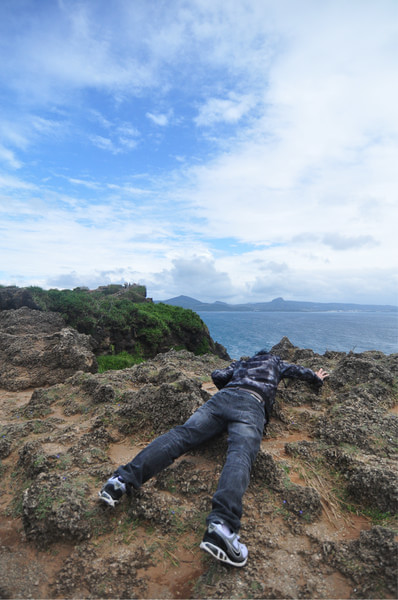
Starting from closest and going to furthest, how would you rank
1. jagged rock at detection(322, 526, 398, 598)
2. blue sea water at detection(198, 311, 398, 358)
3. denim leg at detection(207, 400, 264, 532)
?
jagged rock at detection(322, 526, 398, 598) < denim leg at detection(207, 400, 264, 532) < blue sea water at detection(198, 311, 398, 358)

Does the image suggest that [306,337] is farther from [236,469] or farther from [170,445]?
[236,469]

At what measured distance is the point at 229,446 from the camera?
345 cm

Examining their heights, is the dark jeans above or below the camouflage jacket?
below

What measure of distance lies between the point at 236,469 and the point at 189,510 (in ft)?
2.28

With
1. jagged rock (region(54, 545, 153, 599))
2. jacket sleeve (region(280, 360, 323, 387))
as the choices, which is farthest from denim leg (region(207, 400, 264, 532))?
jacket sleeve (region(280, 360, 323, 387))

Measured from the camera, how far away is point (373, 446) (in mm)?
4262

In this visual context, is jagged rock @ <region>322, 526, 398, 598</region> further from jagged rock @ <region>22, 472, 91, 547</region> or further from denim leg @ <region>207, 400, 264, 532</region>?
jagged rock @ <region>22, 472, 91, 547</region>

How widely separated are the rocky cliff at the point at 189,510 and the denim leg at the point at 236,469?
0.36m

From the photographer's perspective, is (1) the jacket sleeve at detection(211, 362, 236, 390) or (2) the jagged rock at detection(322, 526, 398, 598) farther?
(1) the jacket sleeve at detection(211, 362, 236, 390)

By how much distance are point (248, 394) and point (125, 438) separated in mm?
2020

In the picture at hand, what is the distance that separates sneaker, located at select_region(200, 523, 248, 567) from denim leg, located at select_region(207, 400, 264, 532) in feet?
0.24

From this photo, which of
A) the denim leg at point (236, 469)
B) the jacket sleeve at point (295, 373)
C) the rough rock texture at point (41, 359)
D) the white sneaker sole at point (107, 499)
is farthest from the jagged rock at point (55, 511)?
the rough rock texture at point (41, 359)

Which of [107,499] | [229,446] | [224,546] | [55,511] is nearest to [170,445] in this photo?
[229,446]

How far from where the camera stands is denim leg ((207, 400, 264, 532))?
280 cm
